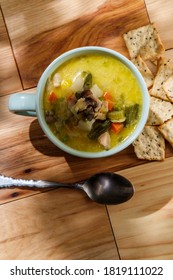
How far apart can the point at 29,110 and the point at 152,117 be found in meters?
0.45

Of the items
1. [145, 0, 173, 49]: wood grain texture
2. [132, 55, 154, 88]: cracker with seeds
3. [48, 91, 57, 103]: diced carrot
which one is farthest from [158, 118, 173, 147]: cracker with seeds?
[48, 91, 57, 103]: diced carrot

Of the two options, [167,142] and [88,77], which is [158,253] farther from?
[88,77]

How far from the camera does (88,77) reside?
1.38m

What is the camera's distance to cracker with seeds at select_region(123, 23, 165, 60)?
5.02 feet

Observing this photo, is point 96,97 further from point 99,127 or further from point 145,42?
point 145,42

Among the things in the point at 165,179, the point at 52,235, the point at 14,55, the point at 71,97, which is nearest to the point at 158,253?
the point at 165,179

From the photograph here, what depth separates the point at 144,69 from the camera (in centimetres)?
153

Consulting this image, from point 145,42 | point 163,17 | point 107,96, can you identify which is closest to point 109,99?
point 107,96

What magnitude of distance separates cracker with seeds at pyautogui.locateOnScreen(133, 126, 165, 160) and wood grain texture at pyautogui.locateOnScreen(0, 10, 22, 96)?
18.3 inches

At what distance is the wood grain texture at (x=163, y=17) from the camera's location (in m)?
1.55

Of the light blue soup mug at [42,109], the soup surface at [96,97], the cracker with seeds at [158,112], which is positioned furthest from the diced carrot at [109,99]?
the cracker with seeds at [158,112]

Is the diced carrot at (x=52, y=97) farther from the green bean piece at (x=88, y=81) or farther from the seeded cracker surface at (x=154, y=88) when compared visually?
the seeded cracker surface at (x=154, y=88)

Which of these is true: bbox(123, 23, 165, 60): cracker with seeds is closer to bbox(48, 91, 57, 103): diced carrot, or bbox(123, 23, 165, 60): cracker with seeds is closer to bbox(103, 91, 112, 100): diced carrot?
bbox(103, 91, 112, 100): diced carrot

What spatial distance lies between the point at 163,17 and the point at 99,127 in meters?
0.50
